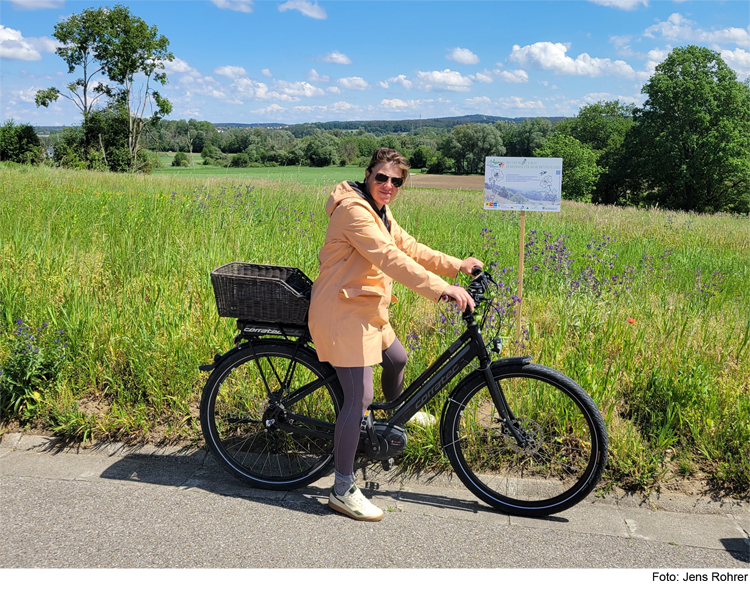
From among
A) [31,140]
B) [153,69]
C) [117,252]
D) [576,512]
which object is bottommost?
[576,512]

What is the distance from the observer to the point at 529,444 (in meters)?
3.18

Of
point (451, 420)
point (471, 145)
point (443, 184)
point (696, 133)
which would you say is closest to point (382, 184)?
point (451, 420)

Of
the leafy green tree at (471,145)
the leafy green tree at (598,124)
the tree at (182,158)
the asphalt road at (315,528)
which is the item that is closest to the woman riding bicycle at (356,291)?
the asphalt road at (315,528)

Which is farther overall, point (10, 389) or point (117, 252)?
point (117, 252)

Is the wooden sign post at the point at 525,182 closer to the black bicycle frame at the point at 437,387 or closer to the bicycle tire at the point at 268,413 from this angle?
the black bicycle frame at the point at 437,387

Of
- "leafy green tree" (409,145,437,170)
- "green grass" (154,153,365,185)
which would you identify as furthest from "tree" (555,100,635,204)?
"green grass" (154,153,365,185)

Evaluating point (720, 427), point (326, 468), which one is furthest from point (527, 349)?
point (326, 468)

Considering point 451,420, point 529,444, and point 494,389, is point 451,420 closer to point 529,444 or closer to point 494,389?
point 494,389

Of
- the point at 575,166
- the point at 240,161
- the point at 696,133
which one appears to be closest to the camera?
the point at 240,161

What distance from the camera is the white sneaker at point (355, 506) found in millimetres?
3010

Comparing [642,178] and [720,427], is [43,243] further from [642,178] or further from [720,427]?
[642,178]

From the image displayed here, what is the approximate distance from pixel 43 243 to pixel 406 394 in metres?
4.79

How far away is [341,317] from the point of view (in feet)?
9.70

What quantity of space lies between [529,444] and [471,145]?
54.9 meters
